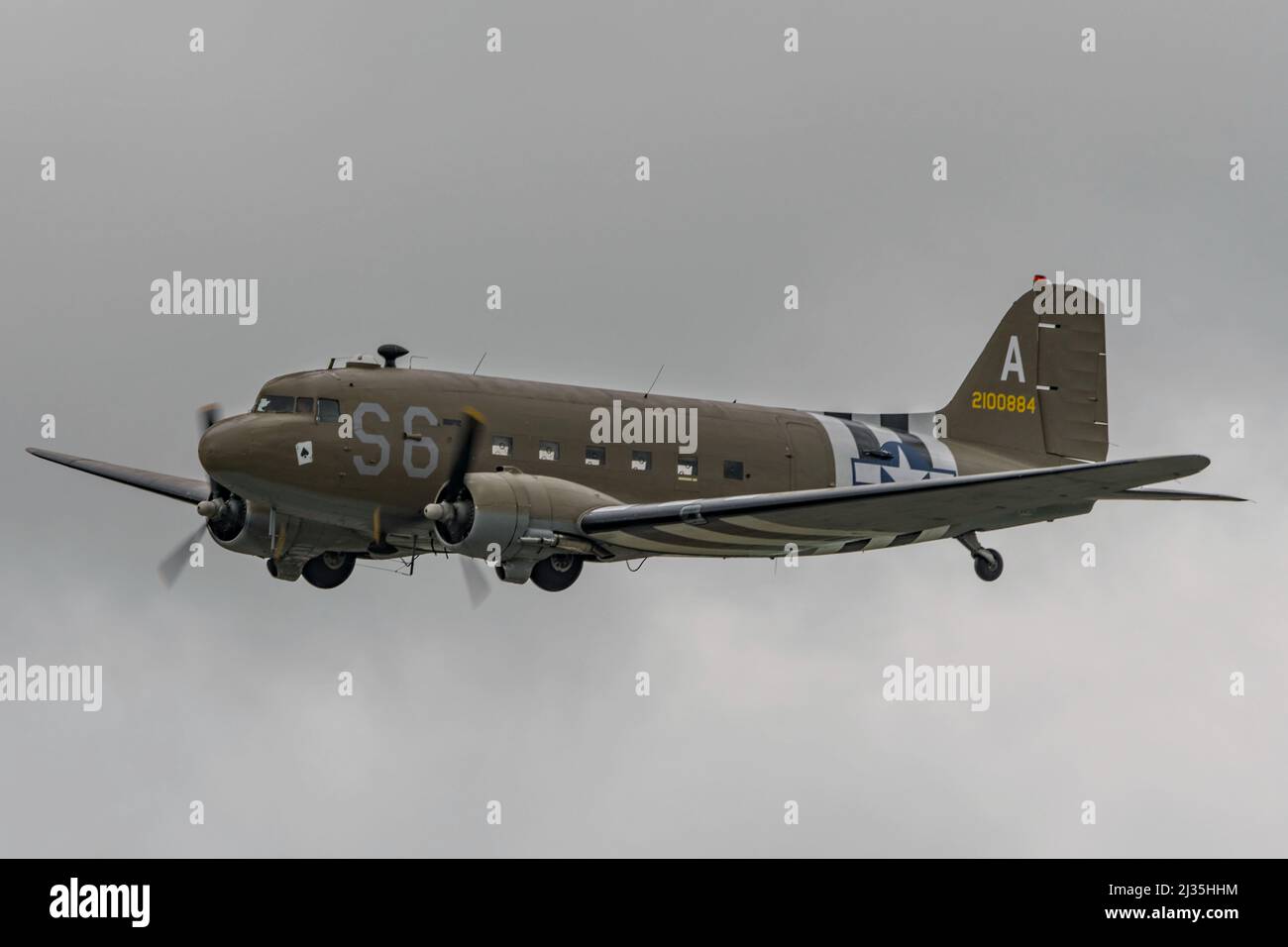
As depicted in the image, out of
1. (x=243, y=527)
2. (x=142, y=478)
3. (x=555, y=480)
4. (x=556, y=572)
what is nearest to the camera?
(x=556, y=572)

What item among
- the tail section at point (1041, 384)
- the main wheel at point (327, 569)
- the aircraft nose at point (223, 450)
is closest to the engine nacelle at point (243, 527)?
the main wheel at point (327, 569)

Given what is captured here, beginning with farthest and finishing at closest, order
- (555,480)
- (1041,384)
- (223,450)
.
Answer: (1041,384), (555,480), (223,450)

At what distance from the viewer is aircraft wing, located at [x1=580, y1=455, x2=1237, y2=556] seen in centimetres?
2405

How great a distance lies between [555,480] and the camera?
26062mm

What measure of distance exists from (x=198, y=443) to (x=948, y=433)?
1327 cm

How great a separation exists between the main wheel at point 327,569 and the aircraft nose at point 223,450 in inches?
141

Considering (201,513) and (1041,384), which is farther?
(1041,384)

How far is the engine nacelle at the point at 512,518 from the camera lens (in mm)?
25141

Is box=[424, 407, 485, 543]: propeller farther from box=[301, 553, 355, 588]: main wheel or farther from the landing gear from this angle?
the landing gear

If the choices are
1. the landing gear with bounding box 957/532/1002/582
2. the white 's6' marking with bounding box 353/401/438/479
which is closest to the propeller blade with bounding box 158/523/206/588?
the white 's6' marking with bounding box 353/401/438/479

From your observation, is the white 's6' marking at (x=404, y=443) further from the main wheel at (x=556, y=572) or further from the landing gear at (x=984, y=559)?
the landing gear at (x=984, y=559)

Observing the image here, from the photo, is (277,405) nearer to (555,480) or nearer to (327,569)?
(327,569)

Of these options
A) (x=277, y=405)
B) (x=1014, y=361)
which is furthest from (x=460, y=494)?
(x=1014, y=361)

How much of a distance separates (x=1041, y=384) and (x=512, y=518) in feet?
39.6
